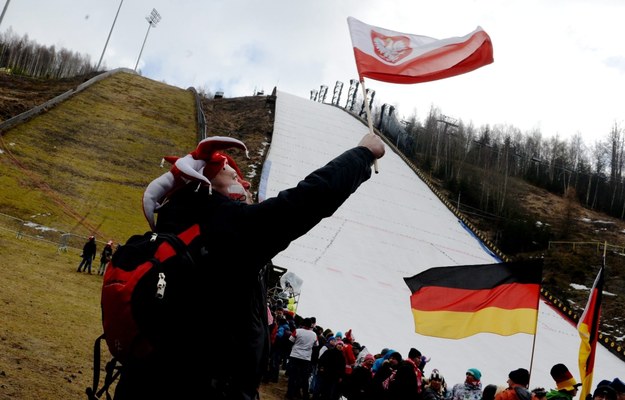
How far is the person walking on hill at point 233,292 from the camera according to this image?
1577mm

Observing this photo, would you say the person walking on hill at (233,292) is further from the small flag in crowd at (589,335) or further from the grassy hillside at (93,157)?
the grassy hillside at (93,157)

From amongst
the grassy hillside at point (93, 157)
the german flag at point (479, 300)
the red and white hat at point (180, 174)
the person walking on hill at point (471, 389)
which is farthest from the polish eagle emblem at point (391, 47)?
the grassy hillside at point (93, 157)

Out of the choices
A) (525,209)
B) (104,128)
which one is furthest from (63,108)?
(525,209)

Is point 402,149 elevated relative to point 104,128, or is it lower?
elevated

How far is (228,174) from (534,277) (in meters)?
5.46

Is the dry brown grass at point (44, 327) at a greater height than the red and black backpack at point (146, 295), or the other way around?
the red and black backpack at point (146, 295)

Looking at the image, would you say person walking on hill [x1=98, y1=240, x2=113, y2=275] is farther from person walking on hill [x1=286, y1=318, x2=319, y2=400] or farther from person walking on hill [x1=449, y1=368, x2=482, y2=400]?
person walking on hill [x1=449, y1=368, x2=482, y2=400]

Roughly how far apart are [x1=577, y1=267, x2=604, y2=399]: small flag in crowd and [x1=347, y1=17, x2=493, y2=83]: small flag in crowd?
453cm

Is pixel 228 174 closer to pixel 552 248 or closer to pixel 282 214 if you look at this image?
pixel 282 214

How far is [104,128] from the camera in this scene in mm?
27594

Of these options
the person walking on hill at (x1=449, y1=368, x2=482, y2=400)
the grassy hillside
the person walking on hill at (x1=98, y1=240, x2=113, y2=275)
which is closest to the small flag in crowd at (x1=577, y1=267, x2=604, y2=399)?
the person walking on hill at (x1=449, y1=368, x2=482, y2=400)

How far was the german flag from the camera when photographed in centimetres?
621

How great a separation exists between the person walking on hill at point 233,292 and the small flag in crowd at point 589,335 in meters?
5.96

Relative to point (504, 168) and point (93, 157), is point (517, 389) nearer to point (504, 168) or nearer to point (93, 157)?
point (93, 157)
